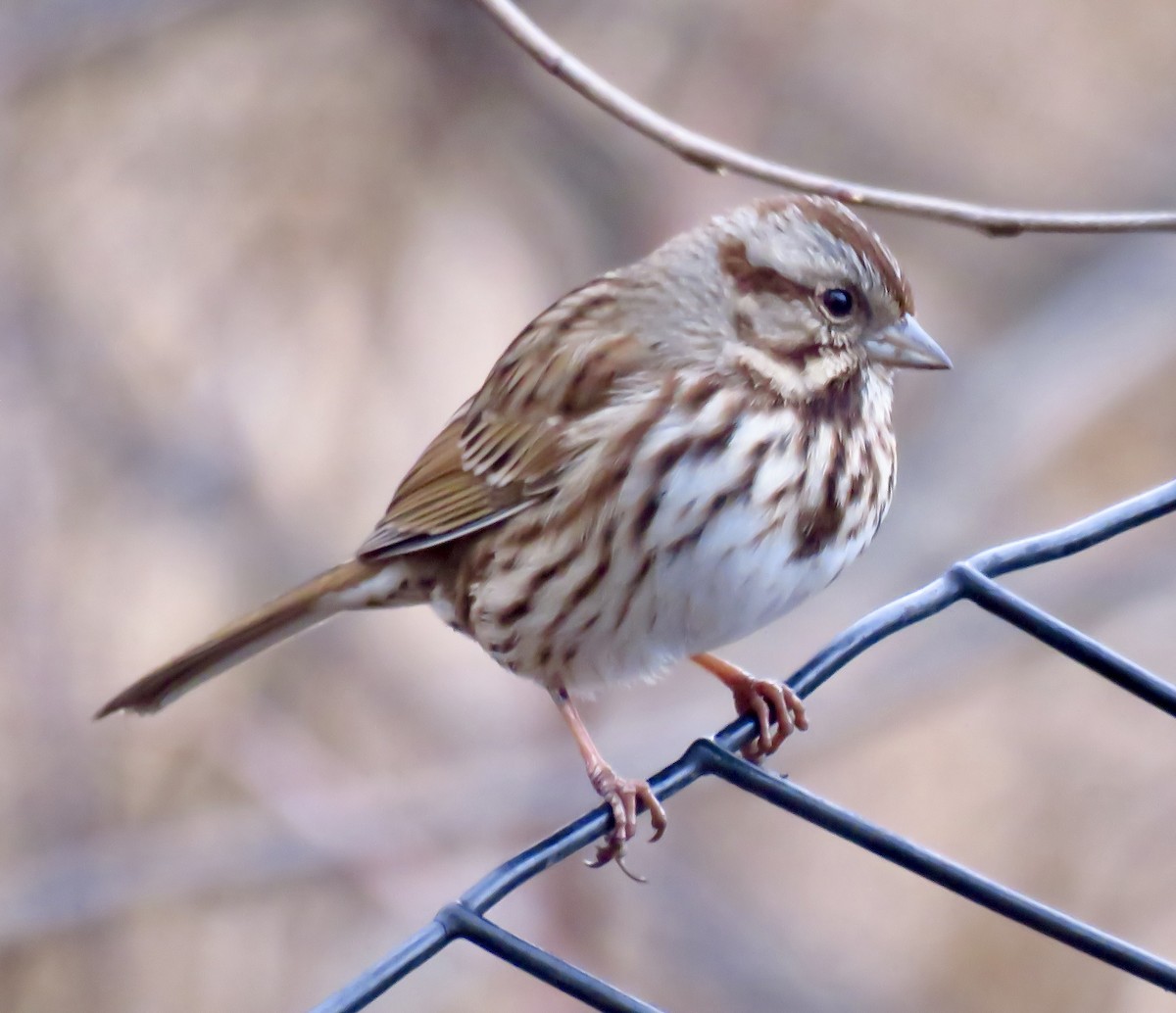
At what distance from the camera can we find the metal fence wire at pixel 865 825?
55.1 inches

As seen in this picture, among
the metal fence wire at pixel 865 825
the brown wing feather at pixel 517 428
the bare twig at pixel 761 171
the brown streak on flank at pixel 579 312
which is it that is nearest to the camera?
the metal fence wire at pixel 865 825

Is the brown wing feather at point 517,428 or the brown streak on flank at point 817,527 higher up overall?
the brown wing feather at point 517,428

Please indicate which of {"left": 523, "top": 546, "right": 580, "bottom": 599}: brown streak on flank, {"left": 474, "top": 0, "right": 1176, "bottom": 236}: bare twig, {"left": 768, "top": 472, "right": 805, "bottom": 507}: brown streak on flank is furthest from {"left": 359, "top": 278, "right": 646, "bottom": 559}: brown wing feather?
{"left": 474, "top": 0, "right": 1176, "bottom": 236}: bare twig

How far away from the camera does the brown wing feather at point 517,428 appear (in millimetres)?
2684

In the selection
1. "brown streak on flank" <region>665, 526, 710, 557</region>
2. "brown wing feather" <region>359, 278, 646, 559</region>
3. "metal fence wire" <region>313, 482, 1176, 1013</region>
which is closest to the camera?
"metal fence wire" <region>313, 482, 1176, 1013</region>

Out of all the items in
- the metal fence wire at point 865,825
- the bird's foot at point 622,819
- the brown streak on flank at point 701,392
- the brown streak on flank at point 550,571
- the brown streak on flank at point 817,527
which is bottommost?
the metal fence wire at point 865,825

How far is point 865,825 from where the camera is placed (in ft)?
5.04

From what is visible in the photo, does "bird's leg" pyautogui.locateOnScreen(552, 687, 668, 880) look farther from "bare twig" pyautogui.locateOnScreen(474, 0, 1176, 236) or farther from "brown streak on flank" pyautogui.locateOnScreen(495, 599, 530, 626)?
"bare twig" pyautogui.locateOnScreen(474, 0, 1176, 236)

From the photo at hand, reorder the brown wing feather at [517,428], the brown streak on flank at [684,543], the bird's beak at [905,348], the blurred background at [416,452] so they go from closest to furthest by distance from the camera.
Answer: the brown streak on flank at [684,543], the bird's beak at [905,348], the brown wing feather at [517,428], the blurred background at [416,452]

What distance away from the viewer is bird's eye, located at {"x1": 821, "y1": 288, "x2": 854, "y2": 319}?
→ 8.42 ft

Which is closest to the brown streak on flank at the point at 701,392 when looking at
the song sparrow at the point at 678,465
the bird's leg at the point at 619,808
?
the song sparrow at the point at 678,465

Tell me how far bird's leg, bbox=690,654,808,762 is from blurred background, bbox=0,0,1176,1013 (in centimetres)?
167

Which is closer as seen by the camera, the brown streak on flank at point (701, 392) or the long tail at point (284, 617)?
the brown streak on flank at point (701, 392)

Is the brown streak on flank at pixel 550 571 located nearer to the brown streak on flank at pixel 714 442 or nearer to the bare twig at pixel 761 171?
the brown streak on flank at pixel 714 442
